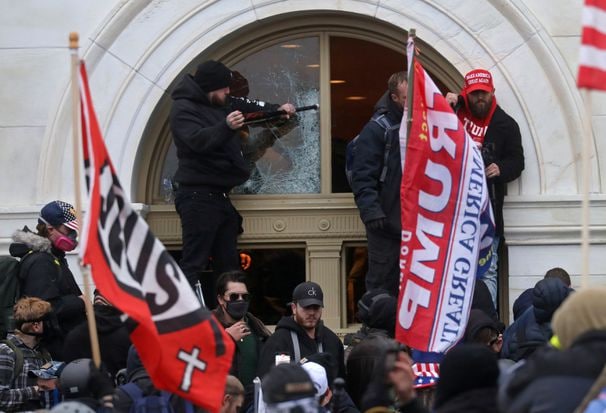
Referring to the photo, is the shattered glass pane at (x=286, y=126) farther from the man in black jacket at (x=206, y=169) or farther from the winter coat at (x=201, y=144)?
the winter coat at (x=201, y=144)

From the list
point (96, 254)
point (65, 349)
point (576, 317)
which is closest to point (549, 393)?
point (576, 317)

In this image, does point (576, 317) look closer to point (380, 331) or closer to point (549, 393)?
point (549, 393)

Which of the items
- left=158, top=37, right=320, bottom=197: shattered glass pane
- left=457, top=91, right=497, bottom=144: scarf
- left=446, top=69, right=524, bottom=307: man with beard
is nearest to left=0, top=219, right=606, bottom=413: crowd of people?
left=446, top=69, right=524, bottom=307: man with beard

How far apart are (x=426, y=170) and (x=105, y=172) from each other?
226 cm

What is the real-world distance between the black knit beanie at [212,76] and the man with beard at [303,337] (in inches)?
74.6

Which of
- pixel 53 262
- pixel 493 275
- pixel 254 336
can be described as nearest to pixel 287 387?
pixel 254 336

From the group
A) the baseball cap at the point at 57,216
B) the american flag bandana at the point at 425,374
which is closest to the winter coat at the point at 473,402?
the american flag bandana at the point at 425,374

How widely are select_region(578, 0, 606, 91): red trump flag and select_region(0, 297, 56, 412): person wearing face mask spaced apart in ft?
13.1

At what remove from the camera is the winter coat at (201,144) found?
37.8ft

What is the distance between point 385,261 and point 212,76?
1786 millimetres

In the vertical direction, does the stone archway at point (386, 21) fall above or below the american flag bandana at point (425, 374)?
above

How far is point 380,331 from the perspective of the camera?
10273mm

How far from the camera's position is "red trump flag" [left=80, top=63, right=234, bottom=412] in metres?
8.04

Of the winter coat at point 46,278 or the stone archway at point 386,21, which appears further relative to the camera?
the stone archway at point 386,21
